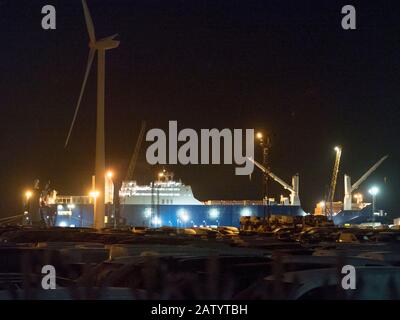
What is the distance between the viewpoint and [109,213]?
82.6 m

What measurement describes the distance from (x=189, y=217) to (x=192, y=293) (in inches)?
3147

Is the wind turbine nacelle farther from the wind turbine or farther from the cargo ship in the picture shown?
the cargo ship

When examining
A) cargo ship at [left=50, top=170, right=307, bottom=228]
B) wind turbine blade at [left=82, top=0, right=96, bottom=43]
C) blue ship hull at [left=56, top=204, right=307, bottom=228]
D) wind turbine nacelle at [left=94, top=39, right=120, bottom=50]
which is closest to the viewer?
wind turbine blade at [left=82, top=0, right=96, bottom=43]

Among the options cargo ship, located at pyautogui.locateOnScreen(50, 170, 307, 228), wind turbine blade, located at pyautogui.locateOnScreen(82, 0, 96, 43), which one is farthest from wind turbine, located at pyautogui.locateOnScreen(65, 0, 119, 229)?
cargo ship, located at pyautogui.locateOnScreen(50, 170, 307, 228)

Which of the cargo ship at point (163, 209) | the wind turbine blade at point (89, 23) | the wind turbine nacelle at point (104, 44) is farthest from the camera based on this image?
the cargo ship at point (163, 209)

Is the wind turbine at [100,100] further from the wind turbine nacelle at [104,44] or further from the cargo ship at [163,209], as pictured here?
the cargo ship at [163,209]

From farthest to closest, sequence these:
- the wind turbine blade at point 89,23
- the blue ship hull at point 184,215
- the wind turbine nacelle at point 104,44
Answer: the blue ship hull at point 184,215
the wind turbine nacelle at point 104,44
the wind turbine blade at point 89,23

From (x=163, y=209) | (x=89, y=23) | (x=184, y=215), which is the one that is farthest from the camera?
(x=163, y=209)

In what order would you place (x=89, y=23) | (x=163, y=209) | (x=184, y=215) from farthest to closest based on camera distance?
(x=163, y=209) → (x=184, y=215) → (x=89, y=23)

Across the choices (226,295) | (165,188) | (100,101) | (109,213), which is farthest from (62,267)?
(165,188)

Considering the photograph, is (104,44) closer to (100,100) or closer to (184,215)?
(100,100)

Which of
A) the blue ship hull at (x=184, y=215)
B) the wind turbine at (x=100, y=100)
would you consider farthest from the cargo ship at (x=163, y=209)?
the wind turbine at (x=100, y=100)

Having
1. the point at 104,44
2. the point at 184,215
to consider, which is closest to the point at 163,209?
the point at 184,215
